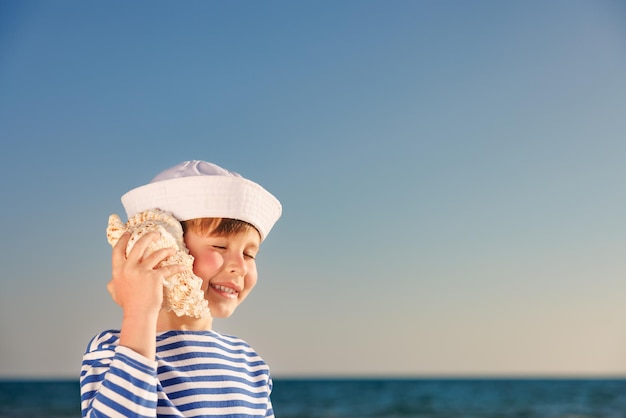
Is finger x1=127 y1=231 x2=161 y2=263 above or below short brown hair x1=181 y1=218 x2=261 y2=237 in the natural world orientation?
below

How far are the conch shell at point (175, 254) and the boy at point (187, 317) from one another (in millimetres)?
26

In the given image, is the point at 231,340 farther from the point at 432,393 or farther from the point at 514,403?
the point at 432,393

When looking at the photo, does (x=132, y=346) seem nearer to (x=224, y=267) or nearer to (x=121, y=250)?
(x=121, y=250)

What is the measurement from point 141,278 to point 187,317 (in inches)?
11.0

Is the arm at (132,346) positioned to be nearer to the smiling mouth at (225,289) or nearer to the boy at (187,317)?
the boy at (187,317)

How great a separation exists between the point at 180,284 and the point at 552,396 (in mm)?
28973

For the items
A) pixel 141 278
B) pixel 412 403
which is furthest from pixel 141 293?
pixel 412 403

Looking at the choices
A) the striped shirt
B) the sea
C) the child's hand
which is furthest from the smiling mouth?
the sea

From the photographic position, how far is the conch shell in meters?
1.68

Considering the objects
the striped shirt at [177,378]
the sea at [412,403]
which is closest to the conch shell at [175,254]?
the striped shirt at [177,378]

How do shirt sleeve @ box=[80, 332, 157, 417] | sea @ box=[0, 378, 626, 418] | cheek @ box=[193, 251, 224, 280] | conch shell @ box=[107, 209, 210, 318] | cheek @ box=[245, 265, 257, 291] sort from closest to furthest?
shirt sleeve @ box=[80, 332, 157, 417] < conch shell @ box=[107, 209, 210, 318] < cheek @ box=[193, 251, 224, 280] < cheek @ box=[245, 265, 257, 291] < sea @ box=[0, 378, 626, 418]

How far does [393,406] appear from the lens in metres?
24.3

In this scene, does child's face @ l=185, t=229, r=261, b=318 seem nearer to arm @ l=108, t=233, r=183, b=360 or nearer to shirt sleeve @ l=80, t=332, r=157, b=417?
arm @ l=108, t=233, r=183, b=360

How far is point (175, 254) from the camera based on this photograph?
1.70 meters
